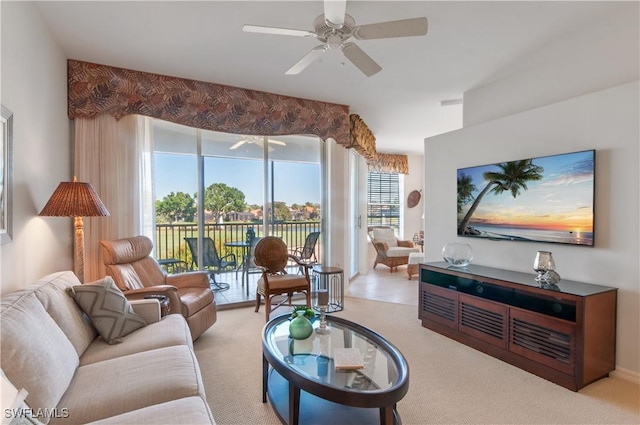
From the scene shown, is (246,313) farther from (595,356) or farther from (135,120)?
(595,356)

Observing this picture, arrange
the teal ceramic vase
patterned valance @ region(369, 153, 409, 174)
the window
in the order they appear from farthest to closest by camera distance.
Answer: the window < patterned valance @ region(369, 153, 409, 174) < the teal ceramic vase

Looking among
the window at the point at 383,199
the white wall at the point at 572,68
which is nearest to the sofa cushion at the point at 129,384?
the white wall at the point at 572,68

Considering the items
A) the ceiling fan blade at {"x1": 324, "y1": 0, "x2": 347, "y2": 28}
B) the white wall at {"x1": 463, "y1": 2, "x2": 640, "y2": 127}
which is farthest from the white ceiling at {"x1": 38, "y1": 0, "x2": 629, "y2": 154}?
the ceiling fan blade at {"x1": 324, "y1": 0, "x2": 347, "y2": 28}

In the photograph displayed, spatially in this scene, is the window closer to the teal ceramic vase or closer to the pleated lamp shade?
the teal ceramic vase

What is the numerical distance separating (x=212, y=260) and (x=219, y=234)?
0.34m

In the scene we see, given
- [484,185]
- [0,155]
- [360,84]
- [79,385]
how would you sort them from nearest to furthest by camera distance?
[79,385] → [0,155] → [484,185] → [360,84]

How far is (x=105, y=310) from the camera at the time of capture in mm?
2037

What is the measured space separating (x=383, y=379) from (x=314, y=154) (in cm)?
360

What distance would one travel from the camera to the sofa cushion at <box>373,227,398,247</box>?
22.4 ft

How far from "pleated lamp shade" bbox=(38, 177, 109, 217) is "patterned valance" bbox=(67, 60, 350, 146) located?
3.99ft

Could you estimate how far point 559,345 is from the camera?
7.57ft

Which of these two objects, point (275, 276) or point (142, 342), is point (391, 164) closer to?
point (275, 276)

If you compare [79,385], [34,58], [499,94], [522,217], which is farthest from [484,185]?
[34,58]

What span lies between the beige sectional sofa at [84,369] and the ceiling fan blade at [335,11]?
2.17m
